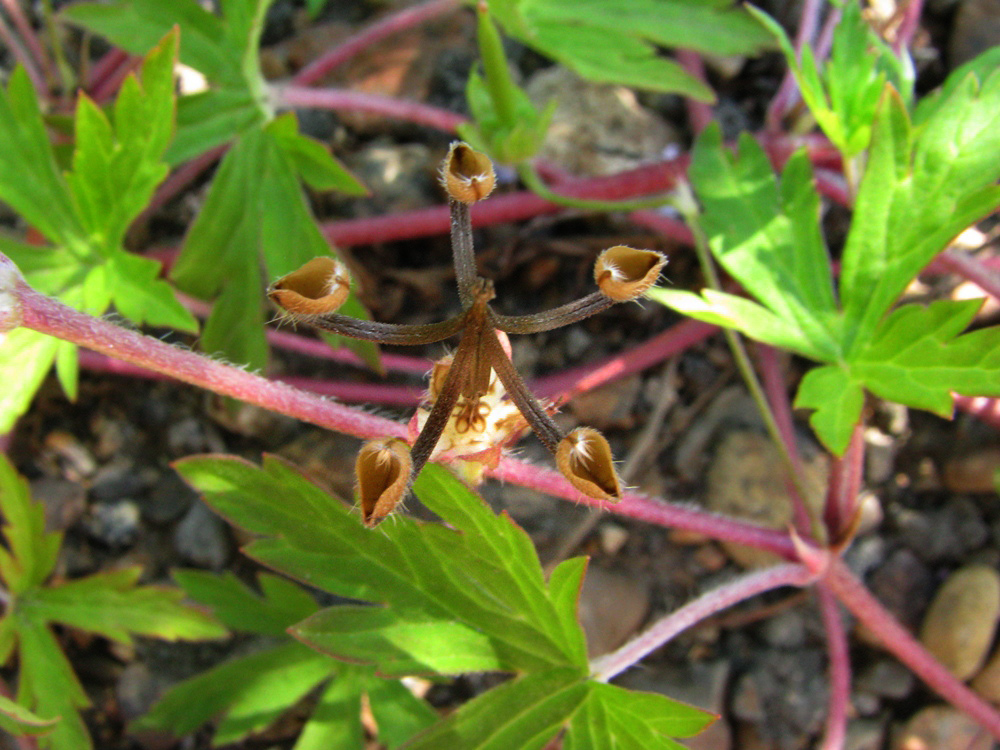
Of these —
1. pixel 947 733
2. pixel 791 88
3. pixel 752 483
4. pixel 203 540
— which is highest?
pixel 791 88

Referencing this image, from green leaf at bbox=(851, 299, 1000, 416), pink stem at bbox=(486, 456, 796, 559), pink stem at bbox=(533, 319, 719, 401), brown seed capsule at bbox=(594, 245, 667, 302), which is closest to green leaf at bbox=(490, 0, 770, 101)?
pink stem at bbox=(533, 319, 719, 401)

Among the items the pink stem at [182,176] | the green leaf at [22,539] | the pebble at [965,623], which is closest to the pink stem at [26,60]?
the pink stem at [182,176]

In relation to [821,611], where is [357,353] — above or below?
above

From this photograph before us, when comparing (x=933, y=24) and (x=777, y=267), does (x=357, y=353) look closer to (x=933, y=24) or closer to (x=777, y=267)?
(x=777, y=267)

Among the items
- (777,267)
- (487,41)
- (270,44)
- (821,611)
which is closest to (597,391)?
(777,267)

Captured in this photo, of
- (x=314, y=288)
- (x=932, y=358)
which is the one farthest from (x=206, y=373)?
(x=932, y=358)

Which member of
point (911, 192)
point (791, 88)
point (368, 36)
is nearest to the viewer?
point (911, 192)

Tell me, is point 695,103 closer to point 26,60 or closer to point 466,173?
point 466,173

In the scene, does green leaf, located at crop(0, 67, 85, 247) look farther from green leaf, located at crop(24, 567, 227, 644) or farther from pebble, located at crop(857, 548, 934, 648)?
pebble, located at crop(857, 548, 934, 648)
